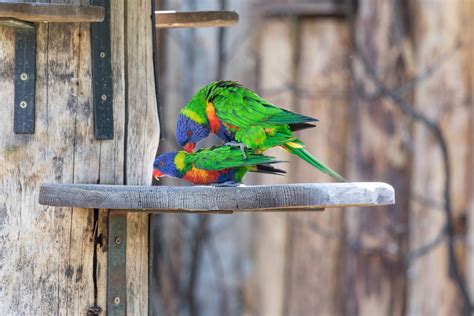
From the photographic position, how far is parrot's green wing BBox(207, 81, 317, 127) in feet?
9.73

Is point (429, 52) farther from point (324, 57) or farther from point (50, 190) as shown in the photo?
point (50, 190)

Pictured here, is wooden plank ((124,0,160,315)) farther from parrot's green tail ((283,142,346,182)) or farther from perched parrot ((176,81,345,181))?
parrot's green tail ((283,142,346,182))

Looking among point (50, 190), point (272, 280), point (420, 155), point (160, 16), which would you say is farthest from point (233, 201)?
point (272, 280)

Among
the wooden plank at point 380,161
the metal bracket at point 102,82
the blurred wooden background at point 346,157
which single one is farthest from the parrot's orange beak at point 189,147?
the wooden plank at point 380,161

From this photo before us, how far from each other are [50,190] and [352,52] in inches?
125

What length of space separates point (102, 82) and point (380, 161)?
2669mm

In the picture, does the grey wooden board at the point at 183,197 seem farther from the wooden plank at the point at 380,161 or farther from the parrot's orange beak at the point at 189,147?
the wooden plank at the point at 380,161

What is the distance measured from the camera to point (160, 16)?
344cm

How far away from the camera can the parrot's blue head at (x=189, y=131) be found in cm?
309

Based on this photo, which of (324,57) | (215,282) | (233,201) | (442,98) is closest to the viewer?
(233,201)

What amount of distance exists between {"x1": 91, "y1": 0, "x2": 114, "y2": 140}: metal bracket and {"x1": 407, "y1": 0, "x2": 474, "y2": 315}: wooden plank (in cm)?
263

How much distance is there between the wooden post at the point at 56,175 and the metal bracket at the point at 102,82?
2cm

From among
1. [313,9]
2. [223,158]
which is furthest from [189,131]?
[313,9]

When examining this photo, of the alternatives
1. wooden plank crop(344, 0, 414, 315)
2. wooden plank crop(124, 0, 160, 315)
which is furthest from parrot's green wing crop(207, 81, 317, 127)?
wooden plank crop(344, 0, 414, 315)
